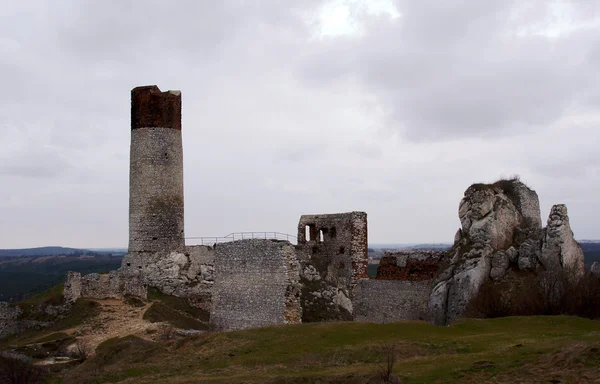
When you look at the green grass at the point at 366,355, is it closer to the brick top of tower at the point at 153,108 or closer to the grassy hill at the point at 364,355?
the grassy hill at the point at 364,355

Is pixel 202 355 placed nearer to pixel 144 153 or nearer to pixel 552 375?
pixel 552 375

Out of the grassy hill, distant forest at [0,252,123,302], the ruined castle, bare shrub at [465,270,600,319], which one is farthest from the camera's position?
distant forest at [0,252,123,302]

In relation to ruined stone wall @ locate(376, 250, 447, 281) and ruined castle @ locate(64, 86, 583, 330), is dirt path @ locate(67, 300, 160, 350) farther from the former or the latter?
ruined stone wall @ locate(376, 250, 447, 281)

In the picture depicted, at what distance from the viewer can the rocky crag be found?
1179 inches

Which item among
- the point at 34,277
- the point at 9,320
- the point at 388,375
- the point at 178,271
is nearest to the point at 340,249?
the point at 178,271

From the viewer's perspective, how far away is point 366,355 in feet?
74.2

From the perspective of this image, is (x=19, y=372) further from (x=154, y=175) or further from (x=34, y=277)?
(x=34, y=277)

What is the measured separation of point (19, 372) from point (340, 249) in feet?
58.5

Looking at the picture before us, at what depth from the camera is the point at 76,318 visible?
3653 centimetres

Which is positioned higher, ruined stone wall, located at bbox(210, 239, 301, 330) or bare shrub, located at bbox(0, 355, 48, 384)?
ruined stone wall, located at bbox(210, 239, 301, 330)

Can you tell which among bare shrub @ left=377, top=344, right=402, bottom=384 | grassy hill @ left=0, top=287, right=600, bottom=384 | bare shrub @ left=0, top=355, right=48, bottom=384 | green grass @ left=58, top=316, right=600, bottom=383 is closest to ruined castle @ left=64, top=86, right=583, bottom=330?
grassy hill @ left=0, top=287, right=600, bottom=384

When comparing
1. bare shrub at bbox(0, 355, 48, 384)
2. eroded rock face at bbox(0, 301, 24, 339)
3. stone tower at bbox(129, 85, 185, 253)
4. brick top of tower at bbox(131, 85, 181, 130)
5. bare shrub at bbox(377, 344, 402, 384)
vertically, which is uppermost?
brick top of tower at bbox(131, 85, 181, 130)

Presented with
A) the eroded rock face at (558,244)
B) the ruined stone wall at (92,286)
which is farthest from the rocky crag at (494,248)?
the ruined stone wall at (92,286)

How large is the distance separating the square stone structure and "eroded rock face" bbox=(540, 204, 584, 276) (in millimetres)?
10519
